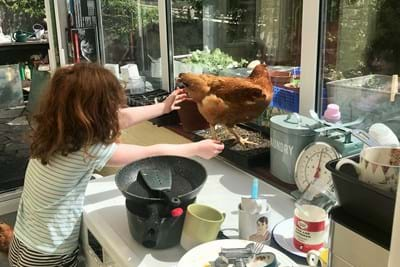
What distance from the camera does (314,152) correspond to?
109 centimetres

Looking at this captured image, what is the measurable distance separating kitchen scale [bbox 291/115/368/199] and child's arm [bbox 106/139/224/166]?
227 millimetres

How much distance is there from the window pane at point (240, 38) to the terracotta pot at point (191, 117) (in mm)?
219

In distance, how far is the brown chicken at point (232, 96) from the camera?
4.23 ft

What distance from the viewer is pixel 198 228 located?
2.96 feet

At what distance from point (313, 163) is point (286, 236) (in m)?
0.22

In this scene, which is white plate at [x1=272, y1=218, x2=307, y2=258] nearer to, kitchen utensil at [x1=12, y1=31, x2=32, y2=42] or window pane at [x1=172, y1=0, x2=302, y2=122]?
window pane at [x1=172, y1=0, x2=302, y2=122]

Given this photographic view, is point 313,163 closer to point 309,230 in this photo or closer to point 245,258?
point 309,230

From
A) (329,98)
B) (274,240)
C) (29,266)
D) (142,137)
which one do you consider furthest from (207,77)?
(29,266)

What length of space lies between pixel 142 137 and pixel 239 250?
97 centimetres

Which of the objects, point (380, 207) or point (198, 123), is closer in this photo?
point (380, 207)

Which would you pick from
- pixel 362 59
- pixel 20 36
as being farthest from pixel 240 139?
pixel 20 36

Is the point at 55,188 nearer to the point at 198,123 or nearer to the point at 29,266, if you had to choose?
the point at 29,266

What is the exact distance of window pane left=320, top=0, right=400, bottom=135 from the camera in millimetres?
1146

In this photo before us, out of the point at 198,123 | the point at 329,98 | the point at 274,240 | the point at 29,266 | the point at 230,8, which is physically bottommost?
the point at 29,266
